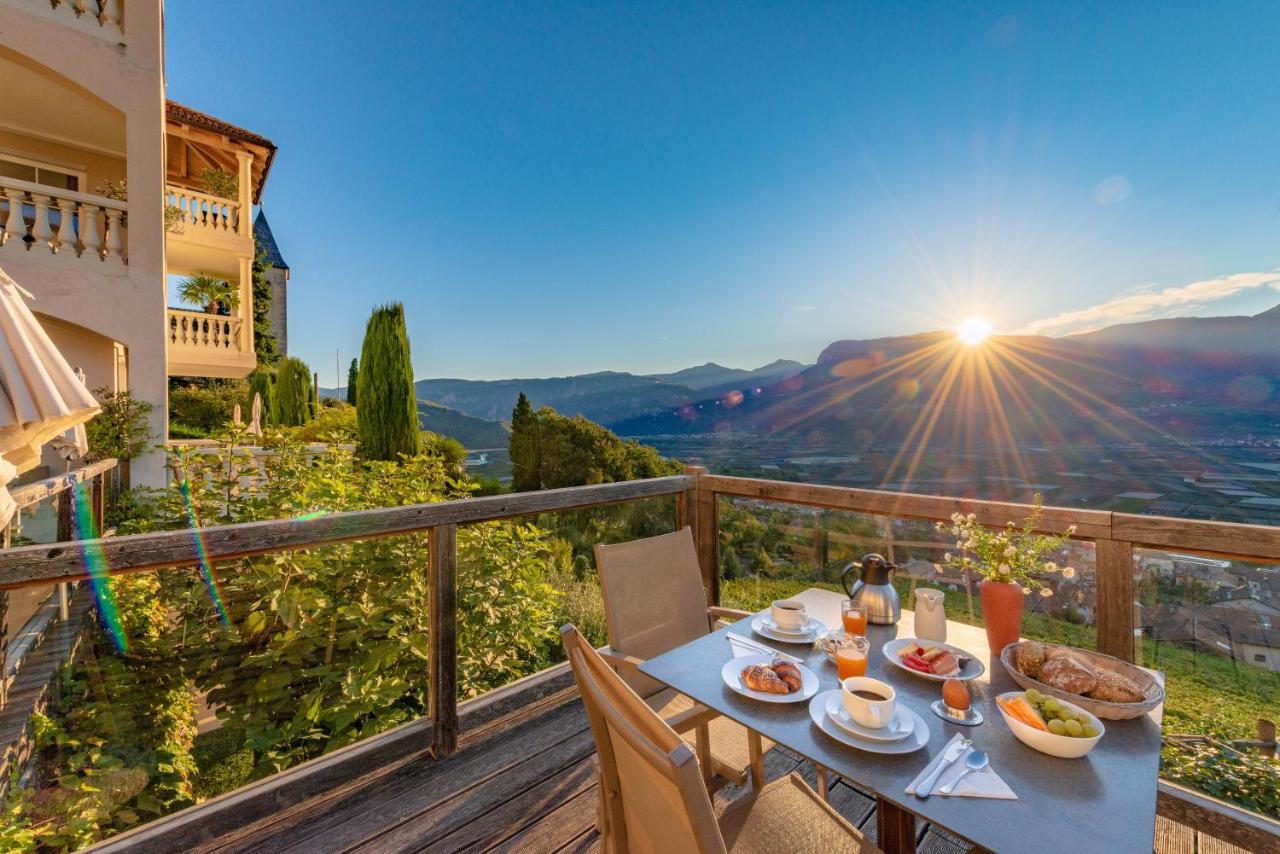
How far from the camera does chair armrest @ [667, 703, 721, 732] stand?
137cm

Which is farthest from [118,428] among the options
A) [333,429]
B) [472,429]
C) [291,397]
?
[472,429]

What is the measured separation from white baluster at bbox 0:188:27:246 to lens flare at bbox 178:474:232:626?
4855 mm

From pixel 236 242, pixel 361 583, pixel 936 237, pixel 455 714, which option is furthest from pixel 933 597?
pixel 236 242

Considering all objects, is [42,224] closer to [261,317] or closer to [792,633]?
[792,633]

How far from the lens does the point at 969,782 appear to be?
0.96 m

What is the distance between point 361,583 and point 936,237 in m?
7.33

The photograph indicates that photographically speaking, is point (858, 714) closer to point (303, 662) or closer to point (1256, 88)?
point (303, 662)

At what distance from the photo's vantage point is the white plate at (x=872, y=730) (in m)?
1.08

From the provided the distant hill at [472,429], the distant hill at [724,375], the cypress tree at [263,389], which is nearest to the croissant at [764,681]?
the distant hill at [724,375]

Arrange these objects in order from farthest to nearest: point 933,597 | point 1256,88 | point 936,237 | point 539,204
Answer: point 539,204
point 936,237
point 1256,88
point 933,597

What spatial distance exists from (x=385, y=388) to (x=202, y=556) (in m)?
8.63

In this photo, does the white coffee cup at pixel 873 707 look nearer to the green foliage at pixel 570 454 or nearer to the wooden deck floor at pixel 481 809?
the wooden deck floor at pixel 481 809

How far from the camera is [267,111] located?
11258 mm

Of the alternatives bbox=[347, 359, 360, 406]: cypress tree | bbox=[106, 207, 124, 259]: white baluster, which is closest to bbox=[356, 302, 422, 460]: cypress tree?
bbox=[106, 207, 124, 259]: white baluster
